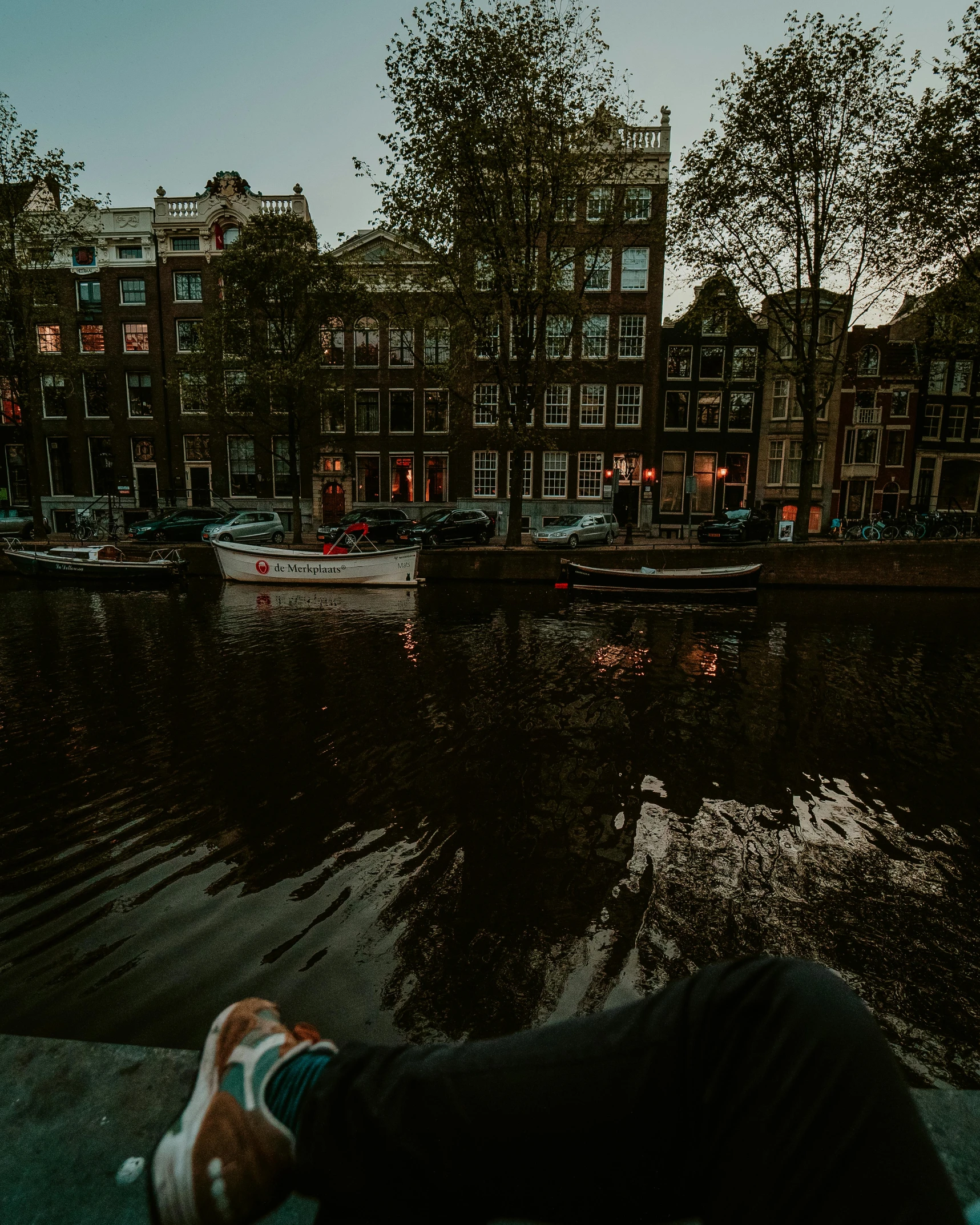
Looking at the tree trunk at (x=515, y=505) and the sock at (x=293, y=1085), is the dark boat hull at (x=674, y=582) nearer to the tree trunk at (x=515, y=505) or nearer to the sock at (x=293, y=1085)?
the tree trunk at (x=515, y=505)

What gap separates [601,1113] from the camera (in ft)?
3.75

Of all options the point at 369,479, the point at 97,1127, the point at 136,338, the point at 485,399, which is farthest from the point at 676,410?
the point at 97,1127

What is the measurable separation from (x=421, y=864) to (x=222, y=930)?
1.28 metres

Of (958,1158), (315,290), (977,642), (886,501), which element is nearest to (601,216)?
(315,290)

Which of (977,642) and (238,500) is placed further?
(238,500)

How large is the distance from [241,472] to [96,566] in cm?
1895

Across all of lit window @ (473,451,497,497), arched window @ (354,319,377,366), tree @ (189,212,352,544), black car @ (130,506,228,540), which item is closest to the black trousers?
tree @ (189,212,352,544)

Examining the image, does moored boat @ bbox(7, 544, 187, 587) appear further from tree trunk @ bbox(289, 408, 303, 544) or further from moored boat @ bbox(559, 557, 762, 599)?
moored boat @ bbox(559, 557, 762, 599)

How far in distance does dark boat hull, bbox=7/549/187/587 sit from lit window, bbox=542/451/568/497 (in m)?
21.0

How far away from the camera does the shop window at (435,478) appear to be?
122ft

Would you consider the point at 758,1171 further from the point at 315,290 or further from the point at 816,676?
the point at 315,290

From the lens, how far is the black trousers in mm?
1040

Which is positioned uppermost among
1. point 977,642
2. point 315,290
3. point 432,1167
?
point 315,290

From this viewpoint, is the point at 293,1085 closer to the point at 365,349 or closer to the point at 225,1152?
the point at 225,1152
